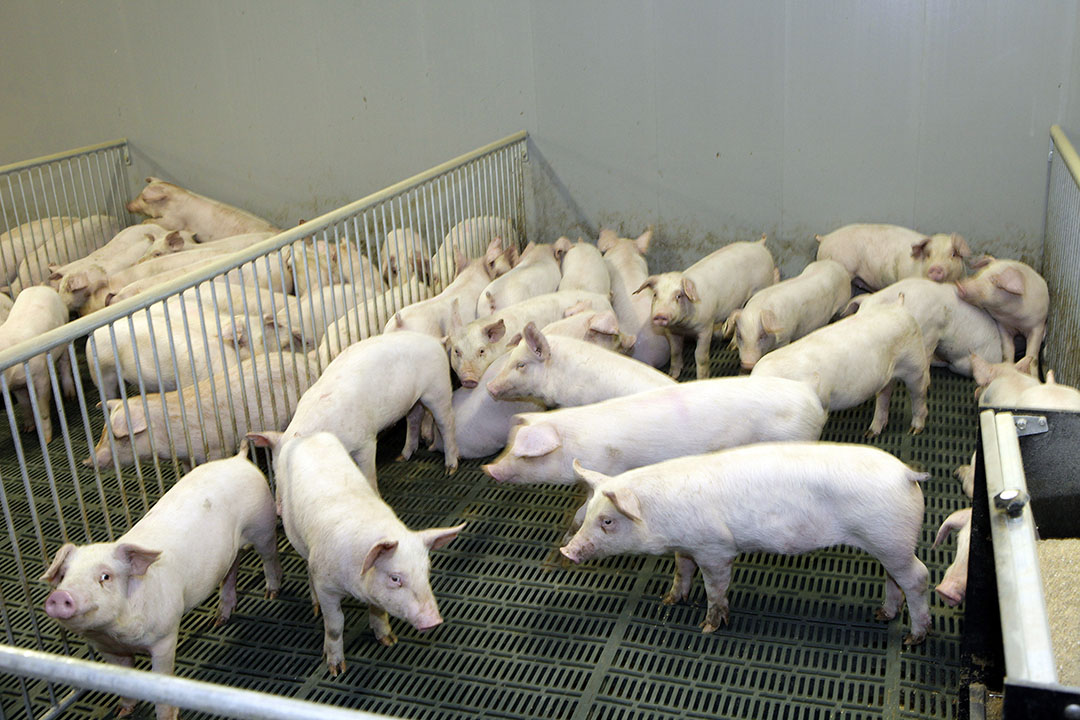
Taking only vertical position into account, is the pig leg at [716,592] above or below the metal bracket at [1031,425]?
below

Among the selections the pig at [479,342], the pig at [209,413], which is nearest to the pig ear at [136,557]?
the pig at [209,413]

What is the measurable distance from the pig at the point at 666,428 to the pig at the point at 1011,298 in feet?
6.42

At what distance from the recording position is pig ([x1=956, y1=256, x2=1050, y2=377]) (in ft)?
16.6

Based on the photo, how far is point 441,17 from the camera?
6.84 metres

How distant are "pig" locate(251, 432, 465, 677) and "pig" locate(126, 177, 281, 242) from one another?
4.19 meters

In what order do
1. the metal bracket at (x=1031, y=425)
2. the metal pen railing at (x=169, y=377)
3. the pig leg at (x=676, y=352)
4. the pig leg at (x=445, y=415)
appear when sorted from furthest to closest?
the pig leg at (x=676, y=352)
the pig leg at (x=445, y=415)
the metal pen railing at (x=169, y=377)
the metal bracket at (x=1031, y=425)

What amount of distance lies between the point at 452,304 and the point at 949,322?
2.70 m

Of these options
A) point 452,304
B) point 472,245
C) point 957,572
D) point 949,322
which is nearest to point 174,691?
point 957,572

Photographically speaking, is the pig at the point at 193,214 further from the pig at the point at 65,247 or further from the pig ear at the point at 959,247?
the pig ear at the point at 959,247

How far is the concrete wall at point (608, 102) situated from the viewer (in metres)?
5.90

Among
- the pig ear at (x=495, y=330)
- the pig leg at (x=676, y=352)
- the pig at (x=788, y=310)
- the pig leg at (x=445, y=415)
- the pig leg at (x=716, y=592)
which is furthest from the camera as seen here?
the pig leg at (x=676, y=352)

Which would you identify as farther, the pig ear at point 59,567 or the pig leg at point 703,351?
the pig leg at point 703,351

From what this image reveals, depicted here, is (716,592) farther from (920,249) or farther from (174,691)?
(920,249)

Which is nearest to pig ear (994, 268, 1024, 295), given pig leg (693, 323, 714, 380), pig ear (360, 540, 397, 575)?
pig leg (693, 323, 714, 380)
